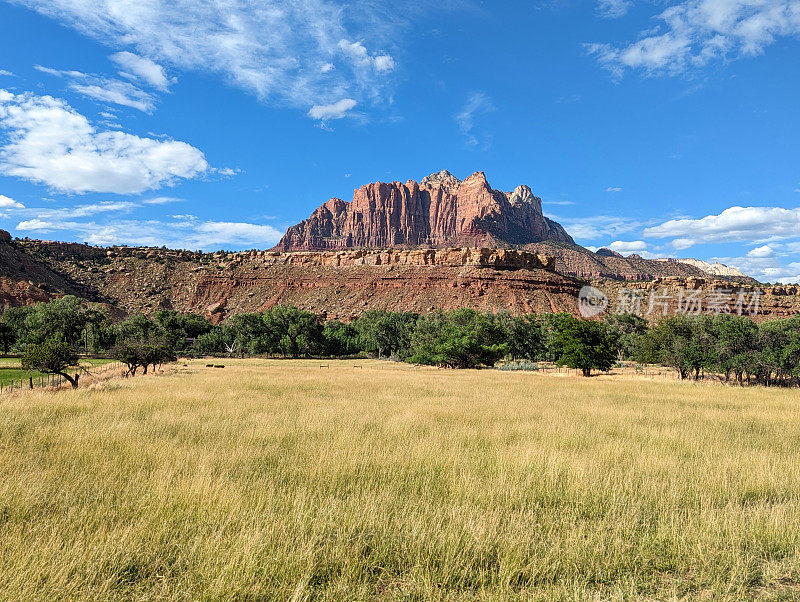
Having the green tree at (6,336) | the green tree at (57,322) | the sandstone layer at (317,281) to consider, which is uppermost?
the sandstone layer at (317,281)

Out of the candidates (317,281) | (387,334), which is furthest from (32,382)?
(317,281)

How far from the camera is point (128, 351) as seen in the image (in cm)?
3033

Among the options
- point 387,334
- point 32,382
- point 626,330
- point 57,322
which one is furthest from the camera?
point 626,330

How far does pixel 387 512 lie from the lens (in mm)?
5809

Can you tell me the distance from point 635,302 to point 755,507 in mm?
119477

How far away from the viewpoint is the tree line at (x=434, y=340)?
32.3 m

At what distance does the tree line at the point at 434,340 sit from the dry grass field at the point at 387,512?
16309 mm

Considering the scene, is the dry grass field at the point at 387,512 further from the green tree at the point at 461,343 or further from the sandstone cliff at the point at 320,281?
the sandstone cliff at the point at 320,281

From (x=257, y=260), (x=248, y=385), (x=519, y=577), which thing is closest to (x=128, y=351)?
(x=248, y=385)

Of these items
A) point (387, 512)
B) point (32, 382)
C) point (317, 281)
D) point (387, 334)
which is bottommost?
point (32, 382)

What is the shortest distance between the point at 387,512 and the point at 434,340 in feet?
166

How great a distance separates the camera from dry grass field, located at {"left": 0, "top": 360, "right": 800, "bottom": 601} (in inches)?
169

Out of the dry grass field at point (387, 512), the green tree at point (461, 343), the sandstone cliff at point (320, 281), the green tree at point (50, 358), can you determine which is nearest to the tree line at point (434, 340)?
the green tree at point (50, 358)

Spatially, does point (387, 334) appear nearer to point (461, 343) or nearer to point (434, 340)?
point (434, 340)
